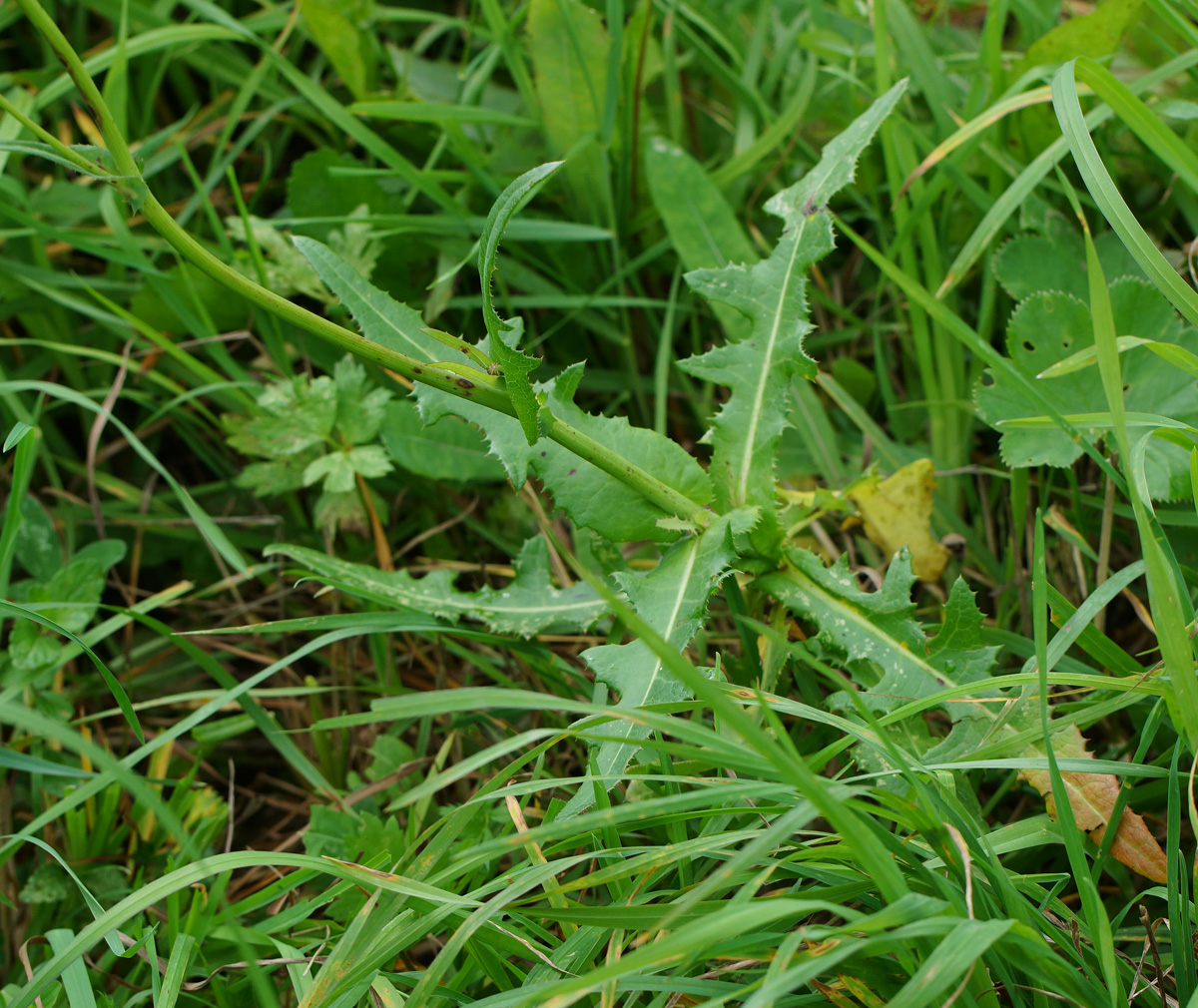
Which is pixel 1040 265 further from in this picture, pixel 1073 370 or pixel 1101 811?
pixel 1101 811

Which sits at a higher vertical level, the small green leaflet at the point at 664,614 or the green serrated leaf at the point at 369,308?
the green serrated leaf at the point at 369,308

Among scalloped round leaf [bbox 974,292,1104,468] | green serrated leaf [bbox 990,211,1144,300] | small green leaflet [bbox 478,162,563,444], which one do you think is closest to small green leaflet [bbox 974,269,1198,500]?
scalloped round leaf [bbox 974,292,1104,468]

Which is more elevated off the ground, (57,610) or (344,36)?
(344,36)

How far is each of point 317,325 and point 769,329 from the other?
2.98 ft

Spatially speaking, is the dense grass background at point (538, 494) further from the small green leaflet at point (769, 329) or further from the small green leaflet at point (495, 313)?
the small green leaflet at point (495, 313)

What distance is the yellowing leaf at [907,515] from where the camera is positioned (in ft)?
6.35

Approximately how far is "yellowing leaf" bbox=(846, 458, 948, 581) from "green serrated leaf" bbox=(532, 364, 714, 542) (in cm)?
48

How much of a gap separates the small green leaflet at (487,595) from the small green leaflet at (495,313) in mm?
489

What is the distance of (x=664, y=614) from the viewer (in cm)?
154

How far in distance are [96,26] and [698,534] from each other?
2557mm

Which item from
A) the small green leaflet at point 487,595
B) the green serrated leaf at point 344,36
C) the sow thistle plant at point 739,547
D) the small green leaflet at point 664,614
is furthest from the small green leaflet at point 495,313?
the green serrated leaf at point 344,36

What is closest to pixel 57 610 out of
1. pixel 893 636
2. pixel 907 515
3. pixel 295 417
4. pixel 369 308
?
pixel 295 417

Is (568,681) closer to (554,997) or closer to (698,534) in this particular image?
(698,534)

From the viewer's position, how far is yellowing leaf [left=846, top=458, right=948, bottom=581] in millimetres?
1936
